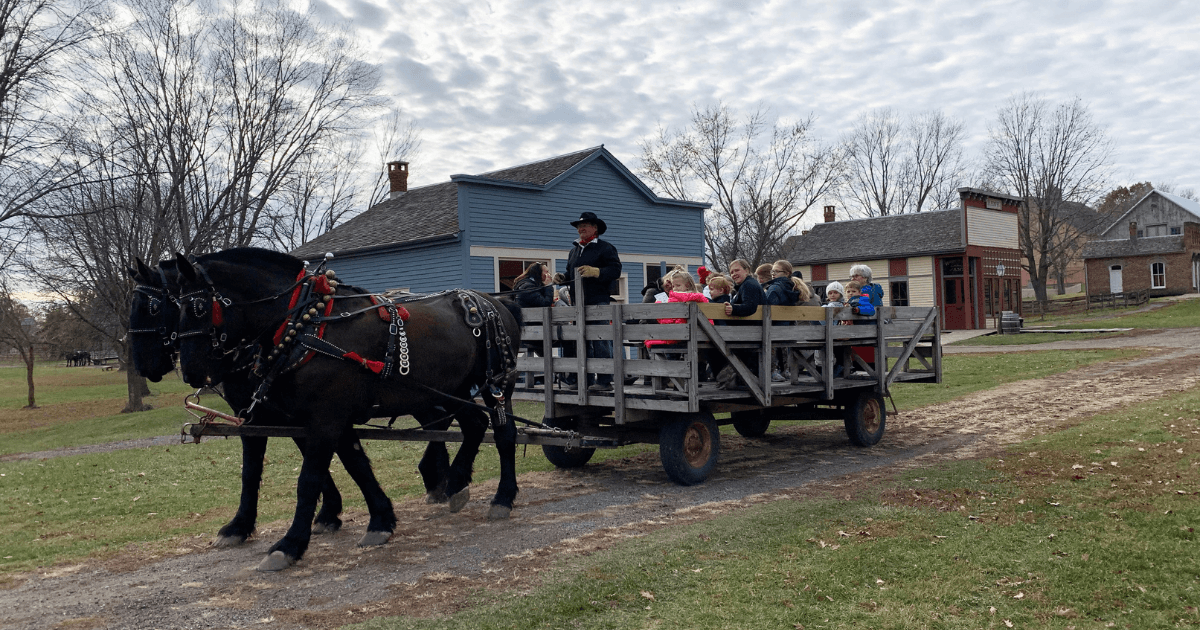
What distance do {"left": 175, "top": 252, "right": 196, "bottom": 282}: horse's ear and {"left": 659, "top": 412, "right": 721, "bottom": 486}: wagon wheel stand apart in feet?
13.8

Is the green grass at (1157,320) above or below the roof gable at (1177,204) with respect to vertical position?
below

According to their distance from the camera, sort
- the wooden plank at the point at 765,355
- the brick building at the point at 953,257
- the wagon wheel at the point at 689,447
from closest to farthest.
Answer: the wagon wheel at the point at 689,447 < the wooden plank at the point at 765,355 < the brick building at the point at 953,257

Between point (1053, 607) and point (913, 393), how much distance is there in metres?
11.9

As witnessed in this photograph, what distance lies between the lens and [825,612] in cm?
421

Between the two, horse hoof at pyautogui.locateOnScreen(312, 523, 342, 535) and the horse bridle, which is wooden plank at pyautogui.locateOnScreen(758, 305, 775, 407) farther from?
the horse bridle

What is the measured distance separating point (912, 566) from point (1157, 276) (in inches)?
2249

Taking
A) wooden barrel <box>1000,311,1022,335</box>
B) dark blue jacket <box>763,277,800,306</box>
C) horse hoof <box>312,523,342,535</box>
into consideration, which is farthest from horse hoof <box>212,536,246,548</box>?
wooden barrel <box>1000,311,1022,335</box>

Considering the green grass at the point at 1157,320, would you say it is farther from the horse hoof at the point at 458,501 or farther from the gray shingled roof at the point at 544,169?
the horse hoof at the point at 458,501

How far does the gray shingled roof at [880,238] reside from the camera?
3838cm

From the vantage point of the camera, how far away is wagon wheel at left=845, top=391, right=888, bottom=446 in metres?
9.57

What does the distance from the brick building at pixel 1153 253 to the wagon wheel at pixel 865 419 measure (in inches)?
1938

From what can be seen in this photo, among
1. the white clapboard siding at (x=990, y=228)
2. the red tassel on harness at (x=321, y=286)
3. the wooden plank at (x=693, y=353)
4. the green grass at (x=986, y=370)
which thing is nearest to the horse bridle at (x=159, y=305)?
the red tassel on harness at (x=321, y=286)

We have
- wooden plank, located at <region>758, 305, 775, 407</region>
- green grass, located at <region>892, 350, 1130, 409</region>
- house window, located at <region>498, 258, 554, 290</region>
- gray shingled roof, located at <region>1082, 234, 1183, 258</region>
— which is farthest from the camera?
gray shingled roof, located at <region>1082, 234, 1183, 258</region>

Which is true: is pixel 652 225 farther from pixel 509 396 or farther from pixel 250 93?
pixel 509 396
